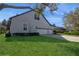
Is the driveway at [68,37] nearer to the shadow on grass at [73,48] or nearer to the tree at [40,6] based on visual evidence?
the shadow on grass at [73,48]

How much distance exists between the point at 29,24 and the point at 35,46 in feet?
0.91

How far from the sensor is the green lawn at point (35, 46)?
3822mm

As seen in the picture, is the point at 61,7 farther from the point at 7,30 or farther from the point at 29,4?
the point at 7,30

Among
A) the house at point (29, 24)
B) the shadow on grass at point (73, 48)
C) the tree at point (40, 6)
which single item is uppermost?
the tree at point (40, 6)

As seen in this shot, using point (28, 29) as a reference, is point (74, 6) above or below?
above

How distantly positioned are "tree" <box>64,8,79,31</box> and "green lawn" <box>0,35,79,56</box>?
0.19 metres

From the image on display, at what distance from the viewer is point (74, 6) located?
12.6 ft

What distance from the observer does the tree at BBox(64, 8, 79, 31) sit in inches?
152

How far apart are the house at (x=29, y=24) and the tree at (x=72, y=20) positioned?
0.20 meters

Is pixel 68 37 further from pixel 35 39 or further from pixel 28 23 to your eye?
pixel 28 23

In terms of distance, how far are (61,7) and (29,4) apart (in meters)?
0.38

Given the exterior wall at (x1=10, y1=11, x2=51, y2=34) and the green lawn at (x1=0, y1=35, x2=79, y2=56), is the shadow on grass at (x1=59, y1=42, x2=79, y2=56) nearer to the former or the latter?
the green lawn at (x1=0, y1=35, x2=79, y2=56)

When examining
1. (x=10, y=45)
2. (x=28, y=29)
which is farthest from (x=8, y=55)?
(x=28, y=29)

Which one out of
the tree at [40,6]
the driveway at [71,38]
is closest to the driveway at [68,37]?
the driveway at [71,38]
